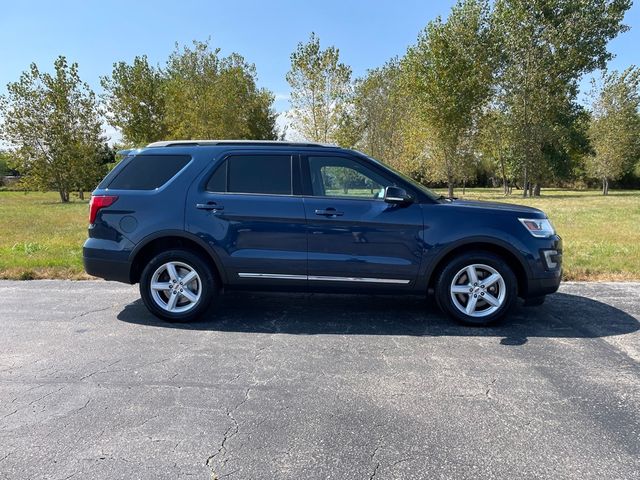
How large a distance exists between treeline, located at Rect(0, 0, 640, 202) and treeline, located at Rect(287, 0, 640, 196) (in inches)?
3.2

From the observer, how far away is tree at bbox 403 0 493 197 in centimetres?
2877

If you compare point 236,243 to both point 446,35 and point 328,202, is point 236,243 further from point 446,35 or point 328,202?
point 446,35

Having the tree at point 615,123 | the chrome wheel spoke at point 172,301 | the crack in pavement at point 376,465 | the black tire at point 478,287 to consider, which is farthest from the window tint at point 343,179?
the tree at point 615,123

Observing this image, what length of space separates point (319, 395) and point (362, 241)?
1.83 metres

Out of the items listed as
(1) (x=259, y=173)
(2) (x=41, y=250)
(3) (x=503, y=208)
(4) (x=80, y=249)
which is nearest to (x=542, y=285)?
(3) (x=503, y=208)

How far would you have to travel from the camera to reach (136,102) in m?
34.8

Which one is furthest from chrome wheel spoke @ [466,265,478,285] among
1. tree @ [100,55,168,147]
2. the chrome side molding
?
tree @ [100,55,168,147]

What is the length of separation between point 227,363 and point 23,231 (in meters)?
11.2

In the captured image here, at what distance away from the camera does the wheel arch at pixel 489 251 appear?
4648mm

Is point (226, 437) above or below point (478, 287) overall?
below

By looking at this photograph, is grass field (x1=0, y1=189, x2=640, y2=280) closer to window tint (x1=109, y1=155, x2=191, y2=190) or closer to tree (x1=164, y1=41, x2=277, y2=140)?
window tint (x1=109, y1=155, x2=191, y2=190)

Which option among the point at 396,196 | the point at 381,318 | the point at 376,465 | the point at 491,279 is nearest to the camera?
the point at 376,465

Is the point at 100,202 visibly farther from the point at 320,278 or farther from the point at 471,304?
the point at 471,304

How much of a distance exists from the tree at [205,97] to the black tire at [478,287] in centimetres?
2847
